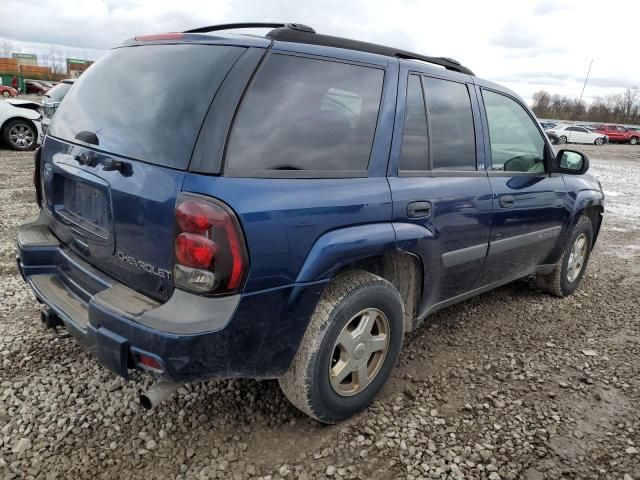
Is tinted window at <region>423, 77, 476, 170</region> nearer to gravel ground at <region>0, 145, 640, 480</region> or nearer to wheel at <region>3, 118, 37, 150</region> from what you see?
gravel ground at <region>0, 145, 640, 480</region>

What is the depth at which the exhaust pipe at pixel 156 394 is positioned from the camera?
204 cm

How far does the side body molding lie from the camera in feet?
6.95

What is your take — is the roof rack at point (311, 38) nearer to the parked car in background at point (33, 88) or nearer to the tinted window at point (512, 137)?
the tinted window at point (512, 137)

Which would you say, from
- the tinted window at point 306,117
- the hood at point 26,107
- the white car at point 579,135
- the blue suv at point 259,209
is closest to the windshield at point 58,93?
the hood at point 26,107

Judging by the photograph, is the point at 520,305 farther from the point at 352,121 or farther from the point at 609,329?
the point at 352,121

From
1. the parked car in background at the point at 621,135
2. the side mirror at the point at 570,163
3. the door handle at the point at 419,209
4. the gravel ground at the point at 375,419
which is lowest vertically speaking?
the gravel ground at the point at 375,419

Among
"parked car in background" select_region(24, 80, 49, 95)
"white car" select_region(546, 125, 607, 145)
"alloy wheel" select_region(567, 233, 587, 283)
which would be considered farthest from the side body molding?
"parked car in background" select_region(24, 80, 49, 95)

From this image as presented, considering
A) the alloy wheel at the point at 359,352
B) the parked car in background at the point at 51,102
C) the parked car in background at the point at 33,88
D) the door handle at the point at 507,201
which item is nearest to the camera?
the alloy wheel at the point at 359,352

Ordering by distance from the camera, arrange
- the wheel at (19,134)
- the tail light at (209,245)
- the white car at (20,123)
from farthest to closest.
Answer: the wheel at (19,134) → the white car at (20,123) → the tail light at (209,245)

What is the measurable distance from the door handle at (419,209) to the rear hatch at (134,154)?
3.70ft

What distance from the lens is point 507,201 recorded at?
330 cm

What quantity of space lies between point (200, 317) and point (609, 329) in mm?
3433

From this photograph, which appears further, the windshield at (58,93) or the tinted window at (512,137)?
the windshield at (58,93)

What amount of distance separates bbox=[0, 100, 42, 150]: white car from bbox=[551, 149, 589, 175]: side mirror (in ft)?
36.1
